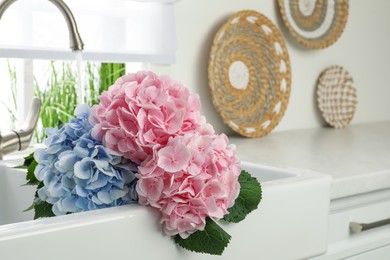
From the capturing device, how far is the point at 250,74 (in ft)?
6.75

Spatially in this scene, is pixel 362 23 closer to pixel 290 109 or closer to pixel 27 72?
pixel 290 109

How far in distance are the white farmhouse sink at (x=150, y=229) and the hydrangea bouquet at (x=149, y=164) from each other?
0.03 meters

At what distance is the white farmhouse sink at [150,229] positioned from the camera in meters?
0.80

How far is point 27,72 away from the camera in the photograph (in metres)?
1.77

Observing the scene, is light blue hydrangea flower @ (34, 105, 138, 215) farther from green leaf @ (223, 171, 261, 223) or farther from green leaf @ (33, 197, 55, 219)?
green leaf @ (223, 171, 261, 223)

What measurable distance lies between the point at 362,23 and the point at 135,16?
1.09 m

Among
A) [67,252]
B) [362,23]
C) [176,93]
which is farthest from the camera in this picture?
[362,23]

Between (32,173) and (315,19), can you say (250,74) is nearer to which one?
(315,19)

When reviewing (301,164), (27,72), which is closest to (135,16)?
(27,72)

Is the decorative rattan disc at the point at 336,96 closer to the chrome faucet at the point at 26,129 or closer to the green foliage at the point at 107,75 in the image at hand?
the green foliage at the point at 107,75

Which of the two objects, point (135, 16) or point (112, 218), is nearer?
point (112, 218)

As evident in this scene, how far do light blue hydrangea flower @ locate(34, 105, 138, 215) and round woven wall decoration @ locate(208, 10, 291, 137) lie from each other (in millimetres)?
1034

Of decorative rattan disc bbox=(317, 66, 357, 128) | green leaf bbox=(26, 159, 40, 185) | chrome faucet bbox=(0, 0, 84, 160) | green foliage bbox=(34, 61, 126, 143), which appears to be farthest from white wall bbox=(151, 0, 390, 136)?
green leaf bbox=(26, 159, 40, 185)

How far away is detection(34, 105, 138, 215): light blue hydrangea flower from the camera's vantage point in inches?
34.6
